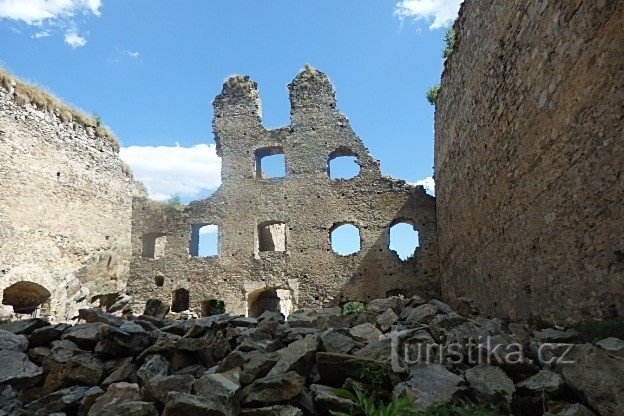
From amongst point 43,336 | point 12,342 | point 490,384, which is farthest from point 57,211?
point 490,384

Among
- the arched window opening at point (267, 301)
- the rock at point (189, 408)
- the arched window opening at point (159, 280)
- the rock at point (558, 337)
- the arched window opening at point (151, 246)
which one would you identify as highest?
the arched window opening at point (151, 246)

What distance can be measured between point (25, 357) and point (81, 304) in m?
9.04

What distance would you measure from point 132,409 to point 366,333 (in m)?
2.26

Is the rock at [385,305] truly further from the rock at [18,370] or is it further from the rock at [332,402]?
the rock at [18,370]

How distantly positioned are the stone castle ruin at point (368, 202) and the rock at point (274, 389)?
2.56m

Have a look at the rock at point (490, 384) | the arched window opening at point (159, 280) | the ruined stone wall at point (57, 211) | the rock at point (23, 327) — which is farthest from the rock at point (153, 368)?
the arched window opening at point (159, 280)

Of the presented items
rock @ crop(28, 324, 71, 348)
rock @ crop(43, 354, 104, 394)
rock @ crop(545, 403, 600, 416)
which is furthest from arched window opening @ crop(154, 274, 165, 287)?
rock @ crop(545, 403, 600, 416)

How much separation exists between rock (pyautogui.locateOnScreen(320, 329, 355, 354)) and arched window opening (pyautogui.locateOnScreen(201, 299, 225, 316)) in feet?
35.1

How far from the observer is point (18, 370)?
3895 mm

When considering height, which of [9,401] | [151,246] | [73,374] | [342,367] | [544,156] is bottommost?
[9,401]

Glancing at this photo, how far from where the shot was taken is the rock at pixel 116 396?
3131 millimetres

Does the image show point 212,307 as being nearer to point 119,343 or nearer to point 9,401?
point 119,343

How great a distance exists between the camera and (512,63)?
559 cm

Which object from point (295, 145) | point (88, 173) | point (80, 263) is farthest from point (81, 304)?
point (295, 145)
